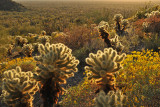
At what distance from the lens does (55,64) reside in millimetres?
2783

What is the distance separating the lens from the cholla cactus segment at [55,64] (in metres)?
2.60

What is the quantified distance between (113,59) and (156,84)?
7.30 ft

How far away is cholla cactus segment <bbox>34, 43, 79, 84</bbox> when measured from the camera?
102 inches

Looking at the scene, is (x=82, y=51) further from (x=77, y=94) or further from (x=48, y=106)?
(x=48, y=106)

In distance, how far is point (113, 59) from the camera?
2621mm

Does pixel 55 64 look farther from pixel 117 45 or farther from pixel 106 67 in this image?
pixel 117 45

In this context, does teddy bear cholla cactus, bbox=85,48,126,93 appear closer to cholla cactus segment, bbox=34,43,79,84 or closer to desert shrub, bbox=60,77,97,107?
cholla cactus segment, bbox=34,43,79,84

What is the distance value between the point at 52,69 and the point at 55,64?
23cm

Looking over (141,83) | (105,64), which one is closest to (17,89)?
(105,64)

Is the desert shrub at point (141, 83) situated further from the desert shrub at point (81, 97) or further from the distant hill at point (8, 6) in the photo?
the distant hill at point (8, 6)

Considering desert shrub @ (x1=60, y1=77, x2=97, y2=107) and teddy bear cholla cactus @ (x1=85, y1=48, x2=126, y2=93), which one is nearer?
teddy bear cholla cactus @ (x1=85, y1=48, x2=126, y2=93)

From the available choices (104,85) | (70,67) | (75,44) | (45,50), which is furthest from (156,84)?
(75,44)

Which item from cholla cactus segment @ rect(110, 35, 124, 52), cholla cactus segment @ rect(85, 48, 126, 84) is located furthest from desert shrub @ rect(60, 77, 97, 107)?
cholla cactus segment @ rect(110, 35, 124, 52)

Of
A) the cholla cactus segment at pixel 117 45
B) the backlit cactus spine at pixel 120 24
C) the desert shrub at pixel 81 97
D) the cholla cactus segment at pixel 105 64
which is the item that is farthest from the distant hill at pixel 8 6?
the cholla cactus segment at pixel 105 64
